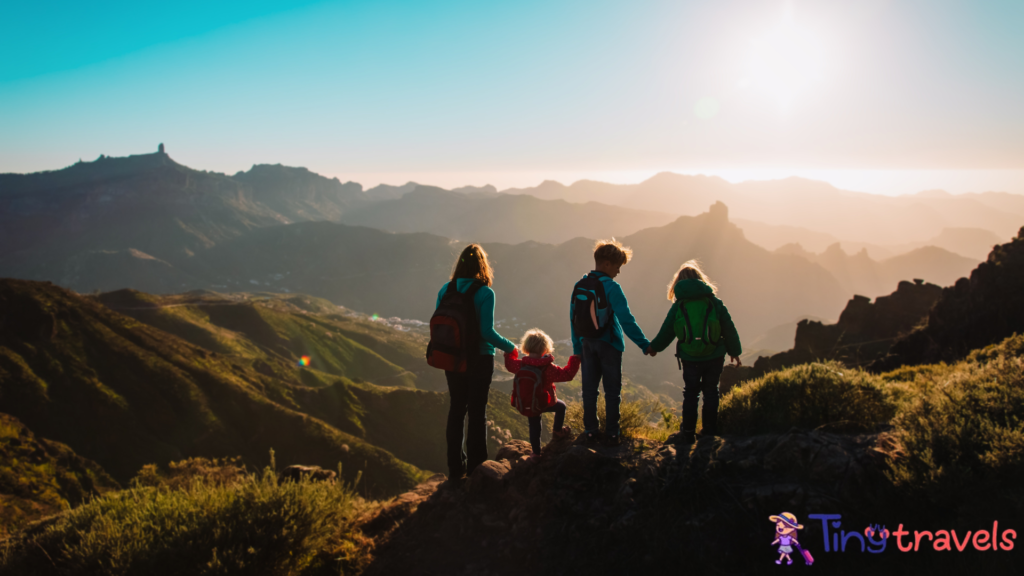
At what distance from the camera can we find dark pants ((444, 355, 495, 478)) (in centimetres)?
538

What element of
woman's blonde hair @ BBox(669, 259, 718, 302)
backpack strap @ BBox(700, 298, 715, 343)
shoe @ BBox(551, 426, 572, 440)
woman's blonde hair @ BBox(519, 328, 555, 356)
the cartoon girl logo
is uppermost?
woman's blonde hair @ BBox(669, 259, 718, 302)

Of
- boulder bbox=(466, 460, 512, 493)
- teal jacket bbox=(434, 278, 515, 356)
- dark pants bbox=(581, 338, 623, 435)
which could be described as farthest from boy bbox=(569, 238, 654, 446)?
boulder bbox=(466, 460, 512, 493)

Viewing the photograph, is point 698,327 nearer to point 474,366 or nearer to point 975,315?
point 474,366

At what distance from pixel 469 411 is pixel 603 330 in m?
1.98

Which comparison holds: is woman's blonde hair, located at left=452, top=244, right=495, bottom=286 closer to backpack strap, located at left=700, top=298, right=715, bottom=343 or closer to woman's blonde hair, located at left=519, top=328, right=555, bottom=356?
woman's blonde hair, located at left=519, top=328, right=555, bottom=356

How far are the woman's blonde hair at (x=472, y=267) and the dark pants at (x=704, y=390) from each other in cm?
267

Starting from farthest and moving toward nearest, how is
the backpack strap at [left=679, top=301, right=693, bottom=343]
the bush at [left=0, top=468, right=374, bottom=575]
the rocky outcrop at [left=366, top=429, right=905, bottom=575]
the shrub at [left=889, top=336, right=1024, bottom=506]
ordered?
the backpack strap at [left=679, top=301, right=693, bottom=343] < the bush at [left=0, top=468, right=374, bottom=575] < the rocky outcrop at [left=366, top=429, right=905, bottom=575] < the shrub at [left=889, top=336, right=1024, bottom=506]

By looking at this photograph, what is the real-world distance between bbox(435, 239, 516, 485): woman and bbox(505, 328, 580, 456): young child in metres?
0.26

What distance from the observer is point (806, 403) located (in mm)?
5652

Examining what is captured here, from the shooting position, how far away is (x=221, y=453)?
3662cm

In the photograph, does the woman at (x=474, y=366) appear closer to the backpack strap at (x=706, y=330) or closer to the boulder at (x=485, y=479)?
the boulder at (x=485, y=479)

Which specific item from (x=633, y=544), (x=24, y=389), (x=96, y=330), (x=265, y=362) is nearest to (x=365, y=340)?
(x=265, y=362)

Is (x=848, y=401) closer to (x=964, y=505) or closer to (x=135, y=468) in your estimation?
(x=964, y=505)

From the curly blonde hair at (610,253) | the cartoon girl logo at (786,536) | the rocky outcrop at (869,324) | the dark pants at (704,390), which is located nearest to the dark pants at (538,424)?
the dark pants at (704,390)
